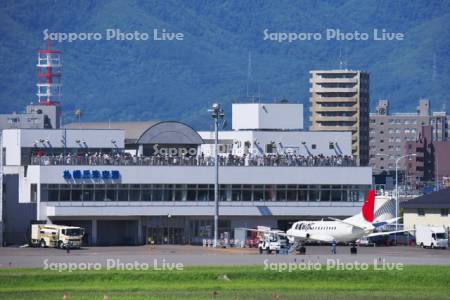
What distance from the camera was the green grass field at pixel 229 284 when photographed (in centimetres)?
6875

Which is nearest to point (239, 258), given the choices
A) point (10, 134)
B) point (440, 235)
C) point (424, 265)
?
point (424, 265)

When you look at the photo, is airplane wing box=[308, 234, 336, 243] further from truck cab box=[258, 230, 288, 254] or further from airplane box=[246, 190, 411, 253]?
truck cab box=[258, 230, 288, 254]

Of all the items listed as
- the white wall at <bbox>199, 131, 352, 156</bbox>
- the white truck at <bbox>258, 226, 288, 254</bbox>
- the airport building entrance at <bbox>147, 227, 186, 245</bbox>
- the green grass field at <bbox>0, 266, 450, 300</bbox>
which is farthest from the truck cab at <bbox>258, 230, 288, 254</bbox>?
the white wall at <bbox>199, 131, 352, 156</bbox>

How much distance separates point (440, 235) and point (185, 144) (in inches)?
1198

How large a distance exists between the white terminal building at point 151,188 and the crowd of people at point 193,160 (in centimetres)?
9

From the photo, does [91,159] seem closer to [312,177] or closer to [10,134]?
[10,134]

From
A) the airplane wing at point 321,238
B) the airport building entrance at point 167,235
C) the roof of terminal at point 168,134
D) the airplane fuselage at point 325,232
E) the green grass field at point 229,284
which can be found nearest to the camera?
the green grass field at point 229,284

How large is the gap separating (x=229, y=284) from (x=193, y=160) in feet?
175

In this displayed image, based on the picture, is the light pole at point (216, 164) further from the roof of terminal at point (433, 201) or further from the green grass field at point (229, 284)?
the green grass field at point (229, 284)

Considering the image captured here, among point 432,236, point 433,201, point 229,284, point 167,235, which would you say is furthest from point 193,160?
point 229,284

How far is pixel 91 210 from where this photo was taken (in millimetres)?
123688

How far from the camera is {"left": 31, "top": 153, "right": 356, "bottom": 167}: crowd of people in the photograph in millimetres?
124625

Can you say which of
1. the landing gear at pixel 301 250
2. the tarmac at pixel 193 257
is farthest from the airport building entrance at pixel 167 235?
the landing gear at pixel 301 250

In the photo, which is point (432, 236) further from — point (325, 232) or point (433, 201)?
point (325, 232)
